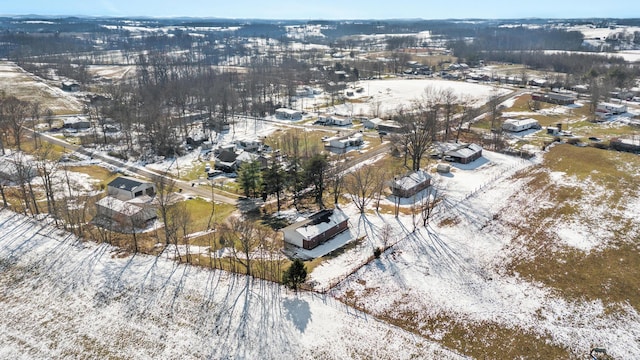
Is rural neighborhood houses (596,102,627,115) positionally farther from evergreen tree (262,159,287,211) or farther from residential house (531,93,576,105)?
evergreen tree (262,159,287,211)

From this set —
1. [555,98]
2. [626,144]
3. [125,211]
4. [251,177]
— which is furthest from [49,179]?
[555,98]

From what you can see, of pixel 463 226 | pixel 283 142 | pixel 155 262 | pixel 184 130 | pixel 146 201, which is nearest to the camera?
pixel 155 262

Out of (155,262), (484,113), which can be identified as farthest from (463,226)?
(484,113)

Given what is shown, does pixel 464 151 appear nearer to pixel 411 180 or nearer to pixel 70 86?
pixel 411 180

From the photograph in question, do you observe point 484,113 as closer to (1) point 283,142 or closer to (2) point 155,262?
(1) point 283,142

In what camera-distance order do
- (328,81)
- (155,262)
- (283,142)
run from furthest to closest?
(328,81)
(283,142)
(155,262)

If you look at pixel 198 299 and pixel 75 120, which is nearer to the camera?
pixel 198 299
